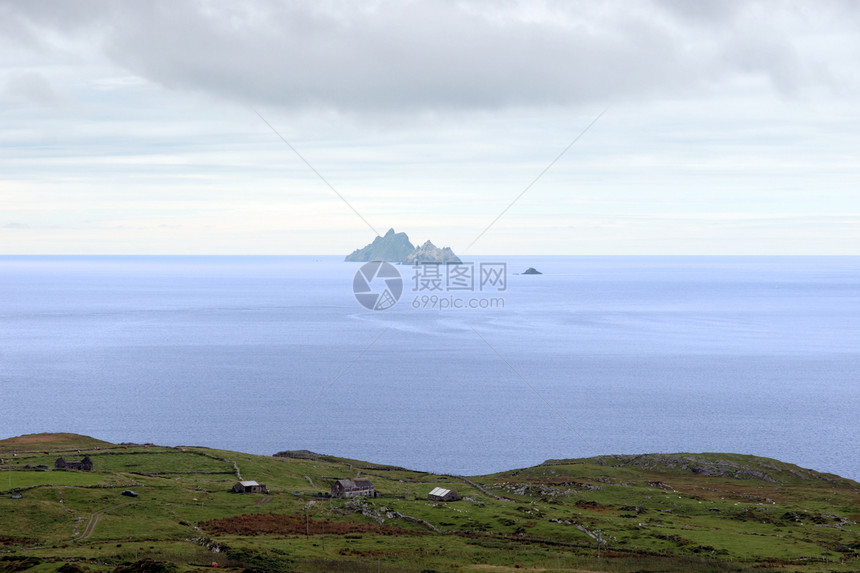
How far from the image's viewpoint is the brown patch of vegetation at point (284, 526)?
7269 centimetres

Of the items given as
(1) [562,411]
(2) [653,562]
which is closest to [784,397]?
(1) [562,411]

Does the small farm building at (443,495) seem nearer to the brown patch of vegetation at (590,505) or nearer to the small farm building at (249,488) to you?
the brown patch of vegetation at (590,505)

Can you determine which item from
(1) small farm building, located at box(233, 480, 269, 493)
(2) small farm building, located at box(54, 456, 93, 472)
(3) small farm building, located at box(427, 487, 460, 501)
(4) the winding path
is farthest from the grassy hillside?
(1) small farm building, located at box(233, 480, 269, 493)

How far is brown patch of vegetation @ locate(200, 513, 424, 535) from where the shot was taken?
238 ft

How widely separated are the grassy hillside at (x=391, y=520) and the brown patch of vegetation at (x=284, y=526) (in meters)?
0.23

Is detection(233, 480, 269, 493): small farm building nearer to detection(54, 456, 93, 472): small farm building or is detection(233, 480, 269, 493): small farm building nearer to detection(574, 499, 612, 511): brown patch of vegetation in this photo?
detection(54, 456, 93, 472): small farm building

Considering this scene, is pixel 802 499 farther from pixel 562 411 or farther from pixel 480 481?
pixel 562 411

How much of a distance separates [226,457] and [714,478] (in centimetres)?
7872

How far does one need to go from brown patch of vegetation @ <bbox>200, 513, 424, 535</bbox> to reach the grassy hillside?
0.74ft

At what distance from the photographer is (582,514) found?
85.9m

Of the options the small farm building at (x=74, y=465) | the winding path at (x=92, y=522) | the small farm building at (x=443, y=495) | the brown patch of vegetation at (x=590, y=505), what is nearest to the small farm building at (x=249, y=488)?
the winding path at (x=92, y=522)

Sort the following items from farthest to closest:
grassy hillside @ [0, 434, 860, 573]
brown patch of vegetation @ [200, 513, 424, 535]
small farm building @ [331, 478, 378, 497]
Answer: small farm building @ [331, 478, 378, 497]
brown patch of vegetation @ [200, 513, 424, 535]
grassy hillside @ [0, 434, 860, 573]

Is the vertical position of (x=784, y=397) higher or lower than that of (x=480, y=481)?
higher

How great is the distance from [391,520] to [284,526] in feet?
38.9
